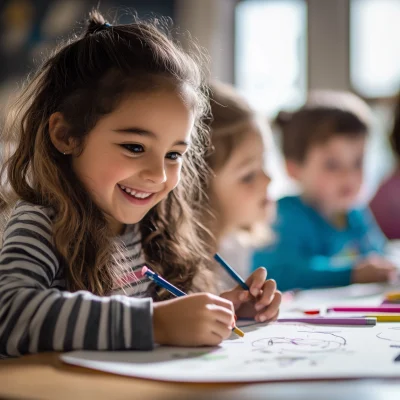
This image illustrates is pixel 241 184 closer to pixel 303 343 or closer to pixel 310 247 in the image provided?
pixel 310 247

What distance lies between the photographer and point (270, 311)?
77cm

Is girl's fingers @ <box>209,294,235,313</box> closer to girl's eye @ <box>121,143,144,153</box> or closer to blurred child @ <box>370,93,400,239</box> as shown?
girl's eye @ <box>121,143,144,153</box>

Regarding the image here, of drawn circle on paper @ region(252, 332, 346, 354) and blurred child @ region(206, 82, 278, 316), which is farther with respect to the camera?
blurred child @ region(206, 82, 278, 316)

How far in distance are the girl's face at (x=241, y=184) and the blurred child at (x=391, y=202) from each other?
1.22m

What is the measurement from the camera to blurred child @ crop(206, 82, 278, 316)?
124 cm

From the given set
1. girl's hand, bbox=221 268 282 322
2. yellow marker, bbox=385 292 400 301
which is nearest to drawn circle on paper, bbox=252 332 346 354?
girl's hand, bbox=221 268 282 322

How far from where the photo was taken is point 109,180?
0.74 m

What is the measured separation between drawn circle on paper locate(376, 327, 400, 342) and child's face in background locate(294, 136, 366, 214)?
1.11m

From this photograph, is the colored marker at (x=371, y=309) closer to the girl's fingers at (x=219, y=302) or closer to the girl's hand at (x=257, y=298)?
the girl's hand at (x=257, y=298)

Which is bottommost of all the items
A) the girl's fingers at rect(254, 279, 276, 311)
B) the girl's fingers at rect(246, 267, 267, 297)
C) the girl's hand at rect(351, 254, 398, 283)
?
the girl's fingers at rect(254, 279, 276, 311)

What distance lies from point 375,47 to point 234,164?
226 centimetres

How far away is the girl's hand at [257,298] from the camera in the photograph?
2.56 ft

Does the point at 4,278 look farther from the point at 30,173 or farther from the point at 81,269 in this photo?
the point at 30,173

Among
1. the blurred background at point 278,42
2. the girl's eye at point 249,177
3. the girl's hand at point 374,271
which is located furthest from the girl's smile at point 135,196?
the blurred background at point 278,42
